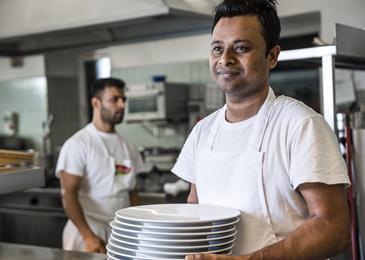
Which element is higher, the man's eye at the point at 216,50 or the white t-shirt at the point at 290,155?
the man's eye at the point at 216,50

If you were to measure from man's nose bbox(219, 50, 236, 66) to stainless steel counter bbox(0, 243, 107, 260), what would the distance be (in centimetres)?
78

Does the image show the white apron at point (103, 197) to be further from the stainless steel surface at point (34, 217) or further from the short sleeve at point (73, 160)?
the stainless steel surface at point (34, 217)

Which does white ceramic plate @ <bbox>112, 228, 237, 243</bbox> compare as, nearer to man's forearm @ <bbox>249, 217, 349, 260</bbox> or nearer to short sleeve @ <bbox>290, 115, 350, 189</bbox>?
man's forearm @ <bbox>249, 217, 349, 260</bbox>

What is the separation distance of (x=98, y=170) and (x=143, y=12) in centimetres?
103

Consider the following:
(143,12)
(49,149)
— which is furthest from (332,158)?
(49,149)

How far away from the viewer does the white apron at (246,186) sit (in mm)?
1322

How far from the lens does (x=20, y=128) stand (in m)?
5.29

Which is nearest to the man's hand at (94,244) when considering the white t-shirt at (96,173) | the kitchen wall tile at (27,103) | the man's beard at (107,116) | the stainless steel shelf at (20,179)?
the white t-shirt at (96,173)

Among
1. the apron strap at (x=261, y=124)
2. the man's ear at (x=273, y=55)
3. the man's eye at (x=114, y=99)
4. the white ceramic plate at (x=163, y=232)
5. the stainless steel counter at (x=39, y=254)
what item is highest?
the man's ear at (x=273, y=55)

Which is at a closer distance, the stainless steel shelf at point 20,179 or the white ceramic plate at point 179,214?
the white ceramic plate at point 179,214

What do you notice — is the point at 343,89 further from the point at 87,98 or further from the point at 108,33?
the point at 87,98

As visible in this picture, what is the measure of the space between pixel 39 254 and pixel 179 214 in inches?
27.9

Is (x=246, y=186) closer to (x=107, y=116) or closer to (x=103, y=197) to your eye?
(x=103, y=197)

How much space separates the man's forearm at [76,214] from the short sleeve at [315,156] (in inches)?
72.6
